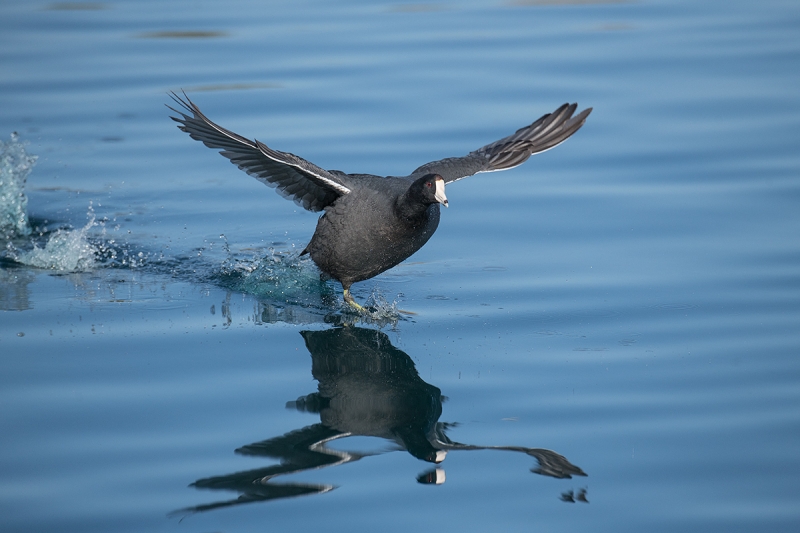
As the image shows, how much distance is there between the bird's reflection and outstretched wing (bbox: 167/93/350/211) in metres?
0.96

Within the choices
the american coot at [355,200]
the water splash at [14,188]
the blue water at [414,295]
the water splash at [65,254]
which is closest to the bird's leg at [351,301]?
the american coot at [355,200]

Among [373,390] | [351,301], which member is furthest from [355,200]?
[373,390]

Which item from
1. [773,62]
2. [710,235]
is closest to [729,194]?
[710,235]

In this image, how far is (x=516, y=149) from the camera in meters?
6.75

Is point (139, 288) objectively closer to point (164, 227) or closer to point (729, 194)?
point (164, 227)

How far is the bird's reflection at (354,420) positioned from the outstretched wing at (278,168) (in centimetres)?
96

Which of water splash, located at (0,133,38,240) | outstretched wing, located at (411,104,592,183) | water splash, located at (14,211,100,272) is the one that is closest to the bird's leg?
outstretched wing, located at (411,104,592,183)

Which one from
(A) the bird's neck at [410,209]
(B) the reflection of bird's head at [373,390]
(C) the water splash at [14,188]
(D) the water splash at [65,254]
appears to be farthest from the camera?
(C) the water splash at [14,188]

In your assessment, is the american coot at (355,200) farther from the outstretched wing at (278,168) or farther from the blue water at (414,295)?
the blue water at (414,295)

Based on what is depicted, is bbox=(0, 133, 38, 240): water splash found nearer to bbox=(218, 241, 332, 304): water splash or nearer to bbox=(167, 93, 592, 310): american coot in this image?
bbox=(218, 241, 332, 304): water splash

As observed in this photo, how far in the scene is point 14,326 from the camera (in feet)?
18.7

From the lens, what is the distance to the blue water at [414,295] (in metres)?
4.02

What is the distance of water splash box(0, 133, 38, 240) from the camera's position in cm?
741

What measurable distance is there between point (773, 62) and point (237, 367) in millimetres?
7584
